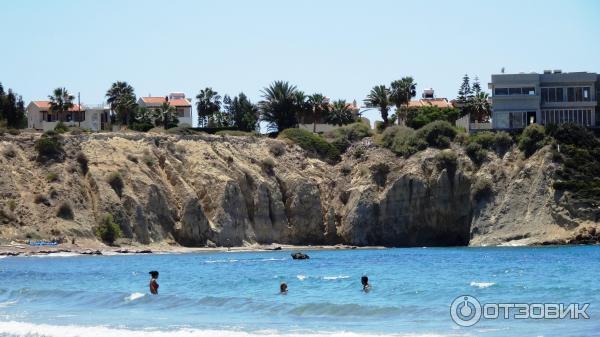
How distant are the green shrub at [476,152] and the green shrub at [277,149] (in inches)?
665

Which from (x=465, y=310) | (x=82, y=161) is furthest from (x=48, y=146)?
(x=465, y=310)

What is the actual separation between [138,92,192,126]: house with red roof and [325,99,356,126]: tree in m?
15.5

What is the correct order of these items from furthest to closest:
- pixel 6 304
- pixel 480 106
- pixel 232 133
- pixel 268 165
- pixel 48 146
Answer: pixel 480 106
pixel 232 133
pixel 268 165
pixel 48 146
pixel 6 304

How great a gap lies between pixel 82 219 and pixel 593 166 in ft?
133

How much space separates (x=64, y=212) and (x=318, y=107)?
3683cm

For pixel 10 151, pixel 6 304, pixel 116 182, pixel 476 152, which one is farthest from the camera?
pixel 476 152

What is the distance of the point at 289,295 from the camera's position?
139 ft

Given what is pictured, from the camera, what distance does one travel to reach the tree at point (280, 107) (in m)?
109

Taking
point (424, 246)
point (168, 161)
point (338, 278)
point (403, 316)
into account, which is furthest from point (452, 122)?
point (403, 316)

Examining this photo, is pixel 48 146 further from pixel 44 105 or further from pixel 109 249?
pixel 44 105

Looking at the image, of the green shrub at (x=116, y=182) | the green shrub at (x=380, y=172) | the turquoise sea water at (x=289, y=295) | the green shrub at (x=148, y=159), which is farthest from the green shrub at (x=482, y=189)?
the green shrub at (x=116, y=182)

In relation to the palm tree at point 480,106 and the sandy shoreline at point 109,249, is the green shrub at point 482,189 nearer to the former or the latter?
the sandy shoreline at point 109,249

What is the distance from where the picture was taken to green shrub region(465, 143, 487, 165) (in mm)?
93438

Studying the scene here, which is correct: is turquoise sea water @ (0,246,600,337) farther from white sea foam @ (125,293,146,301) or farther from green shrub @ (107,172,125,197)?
green shrub @ (107,172,125,197)
